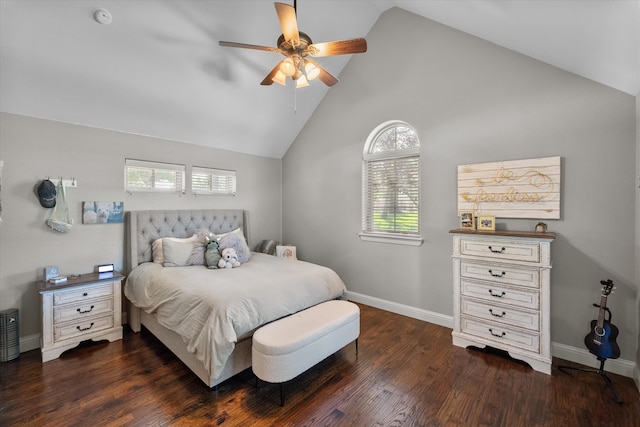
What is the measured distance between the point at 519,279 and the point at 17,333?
465 centimetres

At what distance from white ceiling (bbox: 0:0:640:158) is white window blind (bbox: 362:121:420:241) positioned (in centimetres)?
124

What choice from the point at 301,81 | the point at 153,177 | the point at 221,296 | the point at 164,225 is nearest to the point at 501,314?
the point at 221,296

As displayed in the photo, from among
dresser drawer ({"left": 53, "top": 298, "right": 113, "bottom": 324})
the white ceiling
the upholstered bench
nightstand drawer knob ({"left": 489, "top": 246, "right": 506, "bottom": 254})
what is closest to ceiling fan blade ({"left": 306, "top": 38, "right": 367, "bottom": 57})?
the white ceiling

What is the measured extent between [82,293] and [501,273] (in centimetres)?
402

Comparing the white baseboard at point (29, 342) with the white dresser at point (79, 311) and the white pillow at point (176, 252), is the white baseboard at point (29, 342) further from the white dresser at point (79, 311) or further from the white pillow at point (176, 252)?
the white pillow at point (176, 252)

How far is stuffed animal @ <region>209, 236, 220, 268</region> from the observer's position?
3.13 m

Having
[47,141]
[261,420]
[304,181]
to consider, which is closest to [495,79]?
[304,181]

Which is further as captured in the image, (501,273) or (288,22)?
(501,273)

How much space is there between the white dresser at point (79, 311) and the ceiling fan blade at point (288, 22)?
114 inches

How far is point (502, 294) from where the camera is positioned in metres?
2.54

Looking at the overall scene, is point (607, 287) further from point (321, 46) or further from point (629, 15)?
point (321, 46)

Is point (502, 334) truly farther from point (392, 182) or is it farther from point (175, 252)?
point (175, 252)

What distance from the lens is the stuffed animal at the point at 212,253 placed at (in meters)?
3.13

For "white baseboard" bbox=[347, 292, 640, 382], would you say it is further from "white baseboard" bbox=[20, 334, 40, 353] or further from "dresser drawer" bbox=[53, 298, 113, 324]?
"white baseboard" bbox=[20, 334, 40, 353]
